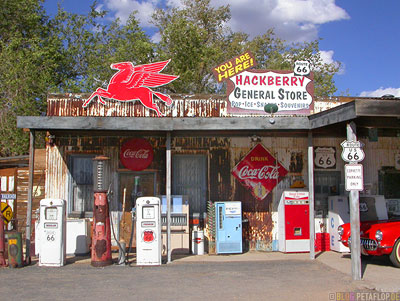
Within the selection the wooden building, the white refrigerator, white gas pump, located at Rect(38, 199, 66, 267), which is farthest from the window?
the white refrigerator

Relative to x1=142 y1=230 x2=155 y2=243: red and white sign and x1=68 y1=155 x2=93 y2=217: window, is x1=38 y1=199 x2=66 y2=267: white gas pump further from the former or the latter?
x1=68 y1=155 x2=93 y2=217: window

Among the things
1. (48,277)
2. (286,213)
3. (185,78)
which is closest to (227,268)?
(286,213)

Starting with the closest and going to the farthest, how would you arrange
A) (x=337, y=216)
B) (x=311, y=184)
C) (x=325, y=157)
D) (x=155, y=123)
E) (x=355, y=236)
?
1. (x=355, y=236)
2. (x=155, y=123)
3. (x=311, y=184)
4. (x=337, y=216)
5. (x=325, y=157)

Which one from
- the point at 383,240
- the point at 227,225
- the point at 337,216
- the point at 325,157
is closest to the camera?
the point at 383,240

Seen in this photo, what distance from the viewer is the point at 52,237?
9.58 m

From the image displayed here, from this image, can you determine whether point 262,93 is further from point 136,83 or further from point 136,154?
point 136,154

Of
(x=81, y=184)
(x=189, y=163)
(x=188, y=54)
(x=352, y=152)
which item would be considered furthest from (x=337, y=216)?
(x=188, y=54)

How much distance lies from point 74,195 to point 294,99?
6717mm

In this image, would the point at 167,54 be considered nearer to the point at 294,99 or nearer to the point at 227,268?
the point at 294,99

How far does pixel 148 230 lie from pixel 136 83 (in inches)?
171

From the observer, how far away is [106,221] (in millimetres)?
9586

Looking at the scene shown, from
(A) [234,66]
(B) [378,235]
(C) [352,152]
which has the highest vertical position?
(A) [234,66]

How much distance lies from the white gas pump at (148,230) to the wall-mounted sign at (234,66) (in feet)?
13.5

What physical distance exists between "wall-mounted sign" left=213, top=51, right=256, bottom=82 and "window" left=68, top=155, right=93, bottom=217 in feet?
14.1
